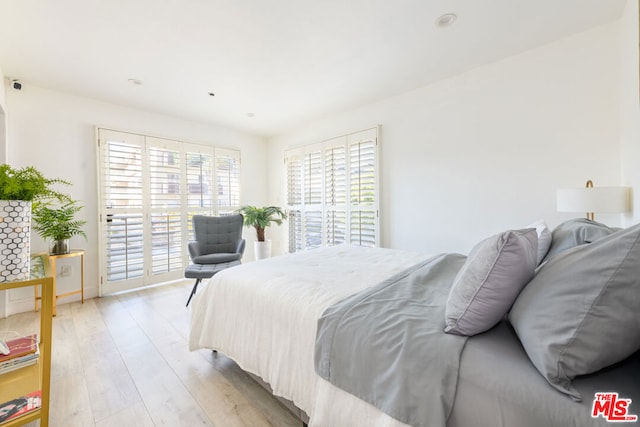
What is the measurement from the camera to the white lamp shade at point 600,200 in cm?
170

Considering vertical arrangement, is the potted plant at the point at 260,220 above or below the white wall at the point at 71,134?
below

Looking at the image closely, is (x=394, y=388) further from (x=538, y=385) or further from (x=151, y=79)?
(x=151, y=79)

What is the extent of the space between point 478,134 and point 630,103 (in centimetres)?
107

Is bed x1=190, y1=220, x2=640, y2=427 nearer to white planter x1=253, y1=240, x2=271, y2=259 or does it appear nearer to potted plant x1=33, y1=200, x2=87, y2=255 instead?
potted plant x1=33, y1=200, x2=87, y2=255

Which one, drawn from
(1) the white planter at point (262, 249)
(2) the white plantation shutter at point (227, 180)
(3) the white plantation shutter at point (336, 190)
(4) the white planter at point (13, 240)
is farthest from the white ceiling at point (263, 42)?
(1) the white planter at point (262, 249)

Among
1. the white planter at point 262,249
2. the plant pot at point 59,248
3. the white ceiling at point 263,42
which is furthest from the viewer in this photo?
the white planter at point 262,249

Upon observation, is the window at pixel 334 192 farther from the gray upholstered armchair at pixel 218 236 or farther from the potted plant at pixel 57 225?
the potted plant at pixel 57 225

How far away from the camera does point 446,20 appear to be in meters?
1.98

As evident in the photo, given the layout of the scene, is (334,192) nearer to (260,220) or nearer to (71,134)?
(260,220)

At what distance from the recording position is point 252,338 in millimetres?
1439

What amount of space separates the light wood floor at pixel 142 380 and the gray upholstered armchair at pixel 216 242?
666 mm

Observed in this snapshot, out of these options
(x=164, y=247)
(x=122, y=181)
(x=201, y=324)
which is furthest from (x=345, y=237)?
(x=122, y=181)

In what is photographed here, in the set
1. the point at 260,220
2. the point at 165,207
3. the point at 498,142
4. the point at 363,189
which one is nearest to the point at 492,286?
the point at 498,142

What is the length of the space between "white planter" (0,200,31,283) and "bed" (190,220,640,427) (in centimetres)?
94
